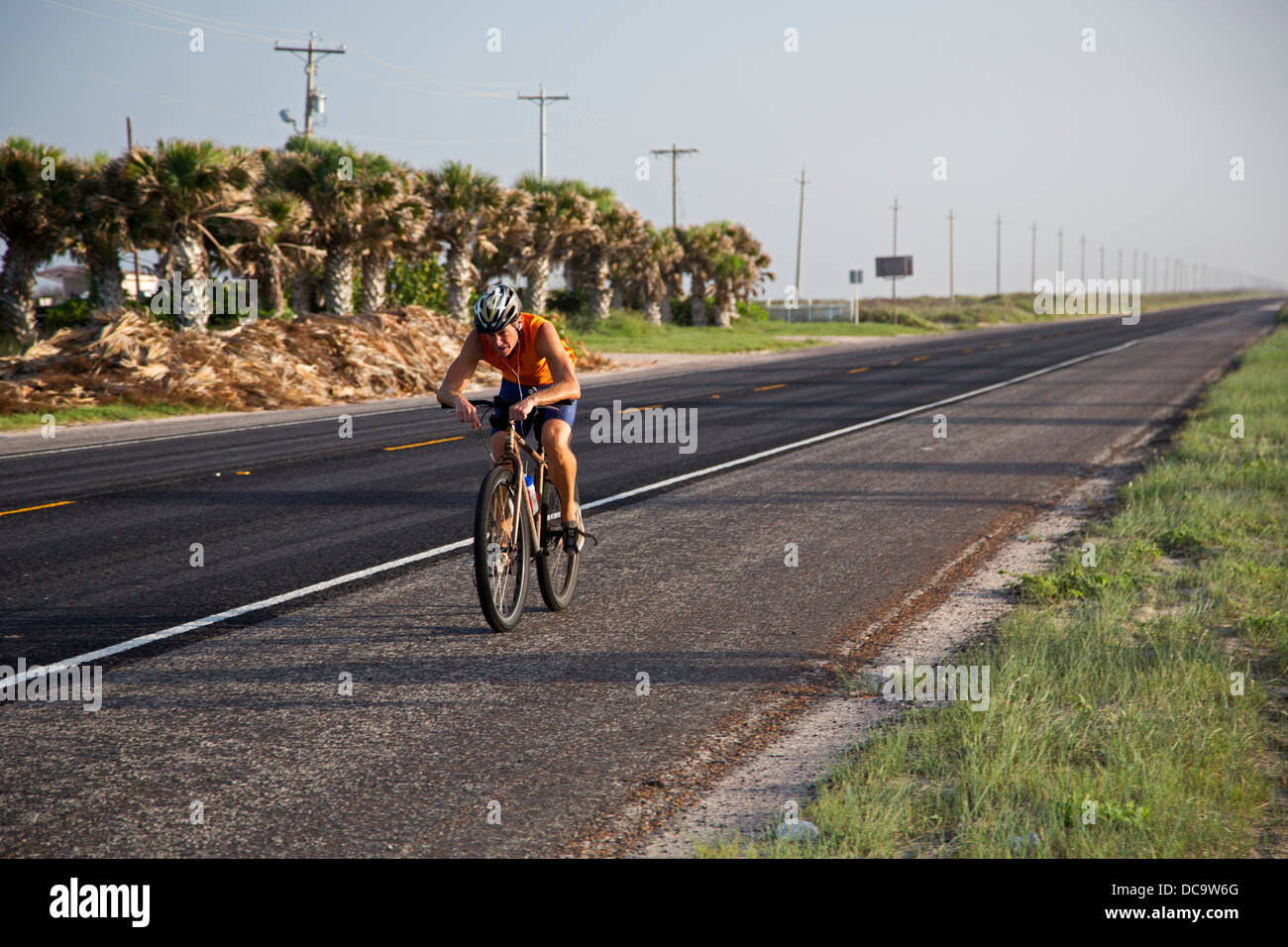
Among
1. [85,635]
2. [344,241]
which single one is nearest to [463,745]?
[85,635]

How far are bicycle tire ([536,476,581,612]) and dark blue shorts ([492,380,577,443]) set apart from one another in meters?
0.35

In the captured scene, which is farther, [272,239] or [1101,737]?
[272,239]

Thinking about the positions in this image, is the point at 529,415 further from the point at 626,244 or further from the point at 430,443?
the point at 626,244

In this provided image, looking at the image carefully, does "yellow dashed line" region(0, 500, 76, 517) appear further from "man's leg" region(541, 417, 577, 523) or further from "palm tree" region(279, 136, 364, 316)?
"palm tree" region(279, 136, 364, 316)

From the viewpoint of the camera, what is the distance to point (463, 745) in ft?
14.3

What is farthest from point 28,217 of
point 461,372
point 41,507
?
point 461,372

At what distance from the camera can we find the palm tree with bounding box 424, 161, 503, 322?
127ft

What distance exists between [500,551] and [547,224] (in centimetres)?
4073

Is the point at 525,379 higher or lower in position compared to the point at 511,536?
higher

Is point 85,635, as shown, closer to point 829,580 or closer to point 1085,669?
point 829,580

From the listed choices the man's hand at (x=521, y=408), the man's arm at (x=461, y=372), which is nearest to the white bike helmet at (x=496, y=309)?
the man's arm at (x=461, y=372)

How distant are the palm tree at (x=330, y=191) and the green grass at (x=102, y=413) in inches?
454

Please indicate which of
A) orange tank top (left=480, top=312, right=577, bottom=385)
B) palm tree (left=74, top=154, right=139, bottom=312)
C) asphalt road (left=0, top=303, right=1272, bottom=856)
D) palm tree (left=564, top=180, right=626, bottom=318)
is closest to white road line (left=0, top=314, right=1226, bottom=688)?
asphalt road (left=0, top=303, right=1272, bottom=856)

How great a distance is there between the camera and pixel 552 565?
6.55 m
